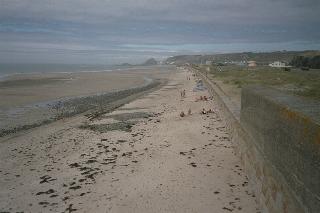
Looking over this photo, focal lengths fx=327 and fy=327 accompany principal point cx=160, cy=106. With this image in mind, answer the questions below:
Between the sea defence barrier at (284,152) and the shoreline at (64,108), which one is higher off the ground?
the sea defence barrier at (284,152)

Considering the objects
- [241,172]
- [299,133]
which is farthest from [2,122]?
[299,133]

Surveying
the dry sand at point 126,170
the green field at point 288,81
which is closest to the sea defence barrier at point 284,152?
the dry sand at point 126,170

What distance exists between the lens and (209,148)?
10.1 meters

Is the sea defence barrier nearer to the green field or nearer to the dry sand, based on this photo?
the dry sand

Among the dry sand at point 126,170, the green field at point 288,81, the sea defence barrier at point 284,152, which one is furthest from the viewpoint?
the green field at point 288,81

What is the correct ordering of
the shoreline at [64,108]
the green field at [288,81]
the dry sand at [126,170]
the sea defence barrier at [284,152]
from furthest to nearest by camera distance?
the green field at [288,81] < the shoreline at [64,108] < the dry sand at [126,170] < the sea defence barrier at [284,152]

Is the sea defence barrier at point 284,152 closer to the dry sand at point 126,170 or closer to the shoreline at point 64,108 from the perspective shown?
the dry sand at point 126,170

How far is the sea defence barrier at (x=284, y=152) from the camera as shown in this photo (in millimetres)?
3684

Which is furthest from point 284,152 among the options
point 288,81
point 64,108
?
point 288,81

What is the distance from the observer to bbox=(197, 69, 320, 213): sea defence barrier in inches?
145

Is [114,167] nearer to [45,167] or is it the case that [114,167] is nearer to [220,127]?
[45,167]

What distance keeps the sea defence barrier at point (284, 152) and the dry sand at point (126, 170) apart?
899 mm

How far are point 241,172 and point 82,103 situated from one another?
644 inches

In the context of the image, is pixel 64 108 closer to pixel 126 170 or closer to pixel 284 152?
pixel 126 170
